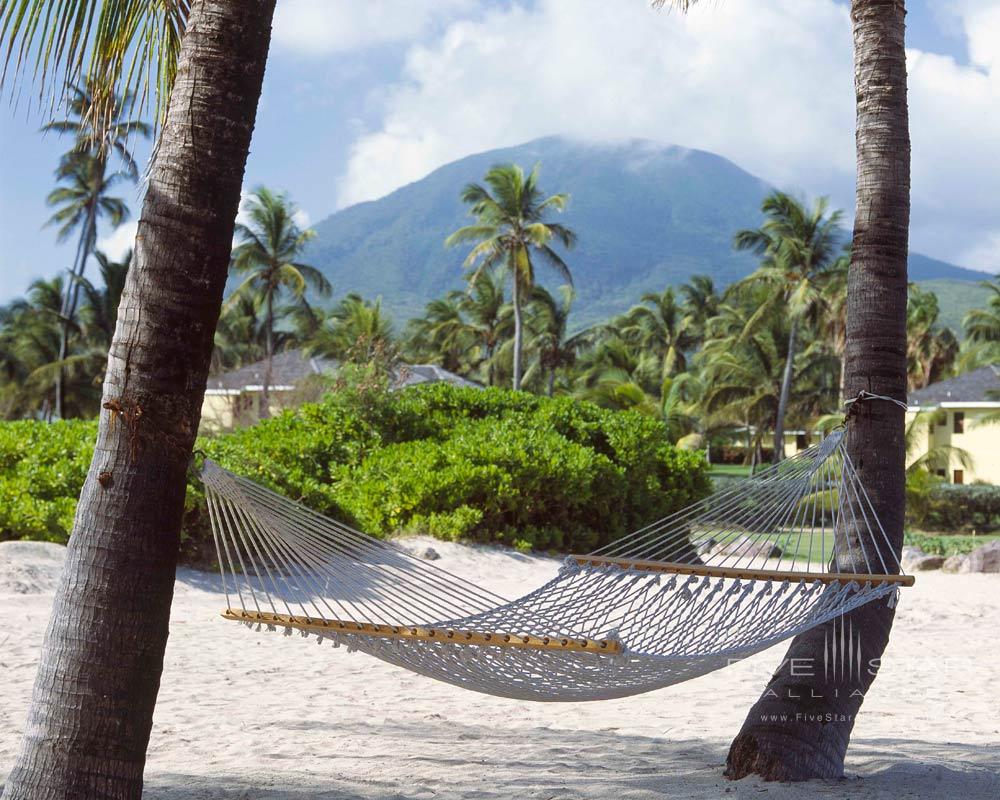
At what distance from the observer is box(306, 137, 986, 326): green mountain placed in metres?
137

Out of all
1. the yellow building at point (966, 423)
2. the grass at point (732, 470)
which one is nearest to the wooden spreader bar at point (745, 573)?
the yellow building at point (966, 423)

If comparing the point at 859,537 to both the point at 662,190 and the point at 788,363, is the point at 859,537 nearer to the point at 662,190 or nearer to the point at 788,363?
the point at 788,363

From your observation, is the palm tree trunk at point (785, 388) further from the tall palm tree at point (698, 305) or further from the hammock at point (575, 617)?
the hammock at point (575, 617)

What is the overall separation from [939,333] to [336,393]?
28.6 meters

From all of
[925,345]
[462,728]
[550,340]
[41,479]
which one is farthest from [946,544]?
[925,345]

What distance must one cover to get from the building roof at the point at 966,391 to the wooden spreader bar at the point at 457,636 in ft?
71.6

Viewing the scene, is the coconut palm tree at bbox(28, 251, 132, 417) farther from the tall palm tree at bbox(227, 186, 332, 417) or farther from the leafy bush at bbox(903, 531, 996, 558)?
the leafy bush at bbox(903, 531, 996, 558)

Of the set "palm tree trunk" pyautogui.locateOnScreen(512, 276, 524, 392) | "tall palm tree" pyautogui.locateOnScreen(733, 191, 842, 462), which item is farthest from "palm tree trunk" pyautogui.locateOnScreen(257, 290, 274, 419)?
"tall palm tree" pyautogui.locateOnScreen(733, 191, 842, 462)

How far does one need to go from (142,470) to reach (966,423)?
2291 centimetres

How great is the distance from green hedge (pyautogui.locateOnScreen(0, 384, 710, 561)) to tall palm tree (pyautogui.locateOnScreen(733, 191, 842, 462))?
13331 millimetres

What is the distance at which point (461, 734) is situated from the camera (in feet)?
11.0

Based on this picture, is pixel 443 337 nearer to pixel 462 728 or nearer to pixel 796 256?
pixel 796 256

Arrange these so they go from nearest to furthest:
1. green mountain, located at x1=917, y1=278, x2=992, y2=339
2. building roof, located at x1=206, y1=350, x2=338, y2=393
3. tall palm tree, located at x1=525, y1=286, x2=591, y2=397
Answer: building roof, located at x1=206, y1=350, x2=338, y2=393 → tall palm tree, located at x1=525, y1=286, x2=591, y2=397 → green mountain, located at x1=917, y1=278, x2=992, y2=339

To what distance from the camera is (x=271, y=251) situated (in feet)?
84.7
